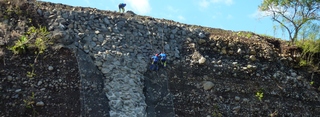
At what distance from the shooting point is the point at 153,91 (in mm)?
8281

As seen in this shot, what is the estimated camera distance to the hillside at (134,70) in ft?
24.8

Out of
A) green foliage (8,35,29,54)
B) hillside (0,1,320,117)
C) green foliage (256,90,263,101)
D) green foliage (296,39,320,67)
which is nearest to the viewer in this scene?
hillside (0,1,320,117)

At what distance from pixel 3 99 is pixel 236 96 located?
15.0ft

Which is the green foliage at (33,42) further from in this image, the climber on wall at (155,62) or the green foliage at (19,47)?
the climber on wall at (155,62)

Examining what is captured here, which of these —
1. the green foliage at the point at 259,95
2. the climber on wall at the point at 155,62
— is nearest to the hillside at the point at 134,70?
the green foliage at the point at 259,95

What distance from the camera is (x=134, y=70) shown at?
841 cm

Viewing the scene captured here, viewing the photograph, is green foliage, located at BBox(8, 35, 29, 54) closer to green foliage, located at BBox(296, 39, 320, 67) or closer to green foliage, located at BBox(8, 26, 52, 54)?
green foliage, located at BBox(8, 26, 52, 54)

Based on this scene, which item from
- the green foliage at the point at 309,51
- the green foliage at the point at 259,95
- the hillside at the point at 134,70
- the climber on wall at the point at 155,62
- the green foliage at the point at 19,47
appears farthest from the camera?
the green foliage at the point at 309,51

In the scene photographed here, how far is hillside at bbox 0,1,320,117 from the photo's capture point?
7.56 meters

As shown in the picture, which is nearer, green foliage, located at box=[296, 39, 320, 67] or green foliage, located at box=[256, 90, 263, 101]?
green foliage, located at box=[256, 90, 263, 101]

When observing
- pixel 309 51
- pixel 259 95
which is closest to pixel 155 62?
pixel 259 95

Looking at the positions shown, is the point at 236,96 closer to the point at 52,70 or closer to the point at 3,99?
the point at 52,70

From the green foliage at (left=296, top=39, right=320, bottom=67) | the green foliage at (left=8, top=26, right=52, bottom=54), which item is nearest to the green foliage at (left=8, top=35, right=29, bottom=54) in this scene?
the green foliage at (left=8, top=26, right=52, bottom=54)

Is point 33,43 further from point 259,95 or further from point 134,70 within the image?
point 259,95
